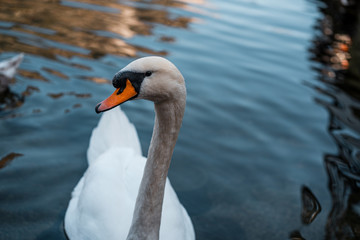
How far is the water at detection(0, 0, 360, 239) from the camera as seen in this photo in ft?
15.1

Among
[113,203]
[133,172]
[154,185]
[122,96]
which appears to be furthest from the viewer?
[133,172]

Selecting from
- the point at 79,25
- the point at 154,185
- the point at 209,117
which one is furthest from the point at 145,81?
the point at 79,25

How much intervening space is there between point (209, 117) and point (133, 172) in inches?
110

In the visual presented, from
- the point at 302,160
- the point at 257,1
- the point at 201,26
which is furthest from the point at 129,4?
the point at 302,160

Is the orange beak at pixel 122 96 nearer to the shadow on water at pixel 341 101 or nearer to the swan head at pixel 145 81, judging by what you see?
the swan head at pixel 145 81

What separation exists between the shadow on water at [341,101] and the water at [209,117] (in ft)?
0.07

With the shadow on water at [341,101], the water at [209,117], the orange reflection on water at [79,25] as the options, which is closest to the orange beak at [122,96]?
the water at [209,117]

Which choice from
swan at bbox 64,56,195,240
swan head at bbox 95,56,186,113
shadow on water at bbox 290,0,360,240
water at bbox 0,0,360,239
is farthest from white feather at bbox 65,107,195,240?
shadow on water at bbox 290,0,360,240

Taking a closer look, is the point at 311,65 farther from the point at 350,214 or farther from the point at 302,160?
the point at 350,214

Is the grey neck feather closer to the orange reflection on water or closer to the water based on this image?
the water

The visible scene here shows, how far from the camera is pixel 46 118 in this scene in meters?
5.82

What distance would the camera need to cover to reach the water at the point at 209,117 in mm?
4617

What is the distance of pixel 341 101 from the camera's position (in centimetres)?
769

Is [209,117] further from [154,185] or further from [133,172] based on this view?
[154,185]
